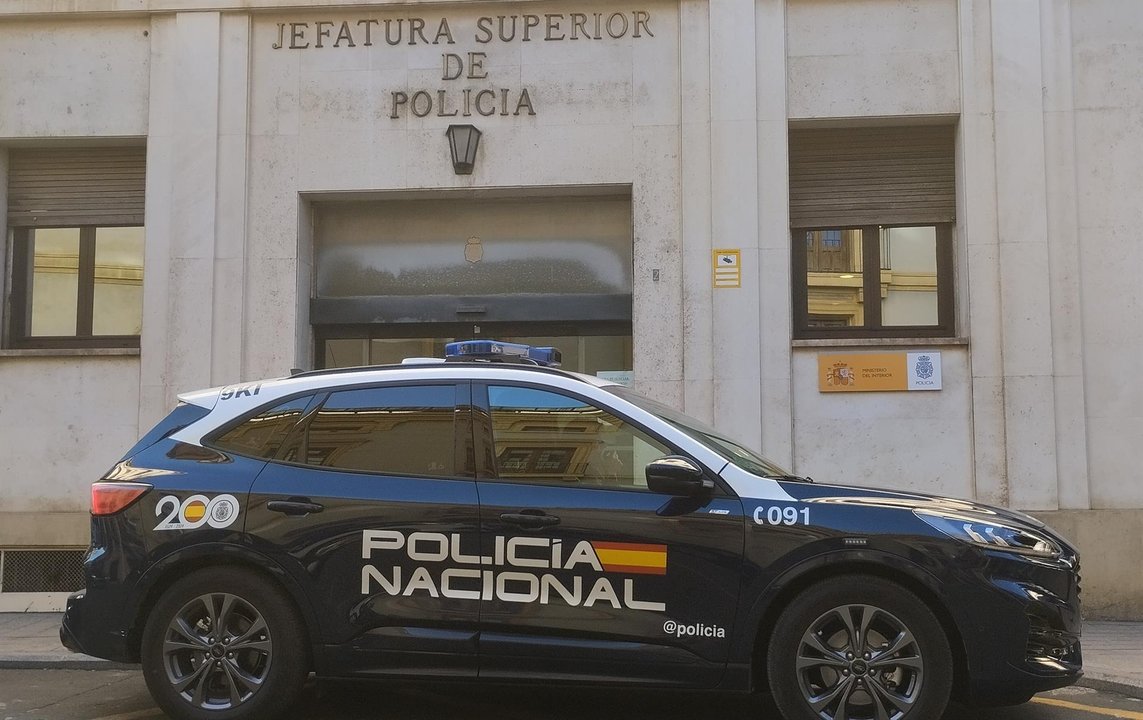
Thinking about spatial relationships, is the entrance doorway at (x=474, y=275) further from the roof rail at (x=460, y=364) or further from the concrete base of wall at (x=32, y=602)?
the roof rail at (x=460, y=364)

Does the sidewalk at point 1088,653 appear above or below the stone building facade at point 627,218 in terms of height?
below

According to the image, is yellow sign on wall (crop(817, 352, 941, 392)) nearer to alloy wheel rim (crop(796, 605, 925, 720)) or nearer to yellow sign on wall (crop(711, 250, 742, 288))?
yellow sign on wall (crop(711, 250, 742, 288))

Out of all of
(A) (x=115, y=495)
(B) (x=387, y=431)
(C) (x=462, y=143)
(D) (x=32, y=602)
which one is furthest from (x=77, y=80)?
(B) (x=387, y=431)

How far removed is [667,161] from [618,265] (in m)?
1.08

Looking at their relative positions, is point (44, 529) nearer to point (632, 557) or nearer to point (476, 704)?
point (476, 704)

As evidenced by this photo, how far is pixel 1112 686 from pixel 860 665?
248 centimetres

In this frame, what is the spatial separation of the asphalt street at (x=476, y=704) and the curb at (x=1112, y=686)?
4 cm

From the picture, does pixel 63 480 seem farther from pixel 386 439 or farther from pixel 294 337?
pixel 386 439

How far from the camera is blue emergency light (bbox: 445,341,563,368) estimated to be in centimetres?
615

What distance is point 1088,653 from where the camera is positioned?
7613mm

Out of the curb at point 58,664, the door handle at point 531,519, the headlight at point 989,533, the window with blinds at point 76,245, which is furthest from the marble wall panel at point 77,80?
the headlight at point 989,533

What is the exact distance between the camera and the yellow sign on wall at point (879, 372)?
977cm

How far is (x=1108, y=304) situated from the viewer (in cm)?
964

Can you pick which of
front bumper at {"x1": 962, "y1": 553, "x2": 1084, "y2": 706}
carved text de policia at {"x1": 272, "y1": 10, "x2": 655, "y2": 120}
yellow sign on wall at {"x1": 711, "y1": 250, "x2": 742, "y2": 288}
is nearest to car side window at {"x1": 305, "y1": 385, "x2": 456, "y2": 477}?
front bumper at {"x1": 962, "y1": 553, "x2": 1084, "y2": 706}
